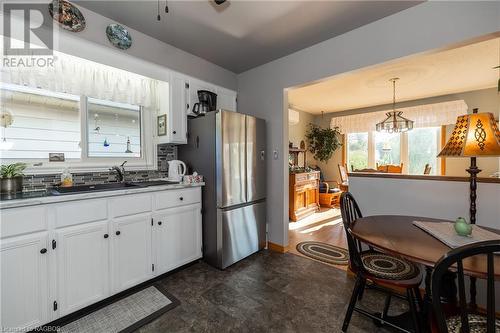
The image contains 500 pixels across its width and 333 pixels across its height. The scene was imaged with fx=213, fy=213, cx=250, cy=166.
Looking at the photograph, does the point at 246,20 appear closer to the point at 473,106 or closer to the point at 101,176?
the point at 101,176

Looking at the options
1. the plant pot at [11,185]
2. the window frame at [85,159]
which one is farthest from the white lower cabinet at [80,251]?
the window frame at [85,159]

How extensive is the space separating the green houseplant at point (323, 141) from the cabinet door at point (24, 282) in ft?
18.2

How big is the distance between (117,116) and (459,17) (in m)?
3.33

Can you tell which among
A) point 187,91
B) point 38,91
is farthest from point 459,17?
point 38,91

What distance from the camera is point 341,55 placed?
2.31 m

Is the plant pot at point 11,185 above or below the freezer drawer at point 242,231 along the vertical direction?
above

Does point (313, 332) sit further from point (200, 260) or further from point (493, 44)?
point (493, 44)

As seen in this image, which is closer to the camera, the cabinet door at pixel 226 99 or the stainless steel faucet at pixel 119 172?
the stainless steel faucet at pixel 119 172

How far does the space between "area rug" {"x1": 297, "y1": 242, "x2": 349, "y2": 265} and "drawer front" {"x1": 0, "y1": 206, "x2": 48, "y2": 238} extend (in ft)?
8.62

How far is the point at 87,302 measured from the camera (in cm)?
165

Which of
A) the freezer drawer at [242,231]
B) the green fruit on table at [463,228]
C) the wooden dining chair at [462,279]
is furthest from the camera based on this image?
the freezer drawer at [242,231]

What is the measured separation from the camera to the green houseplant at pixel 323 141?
5.69 meters

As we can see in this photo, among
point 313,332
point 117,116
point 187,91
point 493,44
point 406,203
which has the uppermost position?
point 493,44

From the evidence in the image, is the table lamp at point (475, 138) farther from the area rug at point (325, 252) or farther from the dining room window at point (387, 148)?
the dining room window at point (387, 148)
